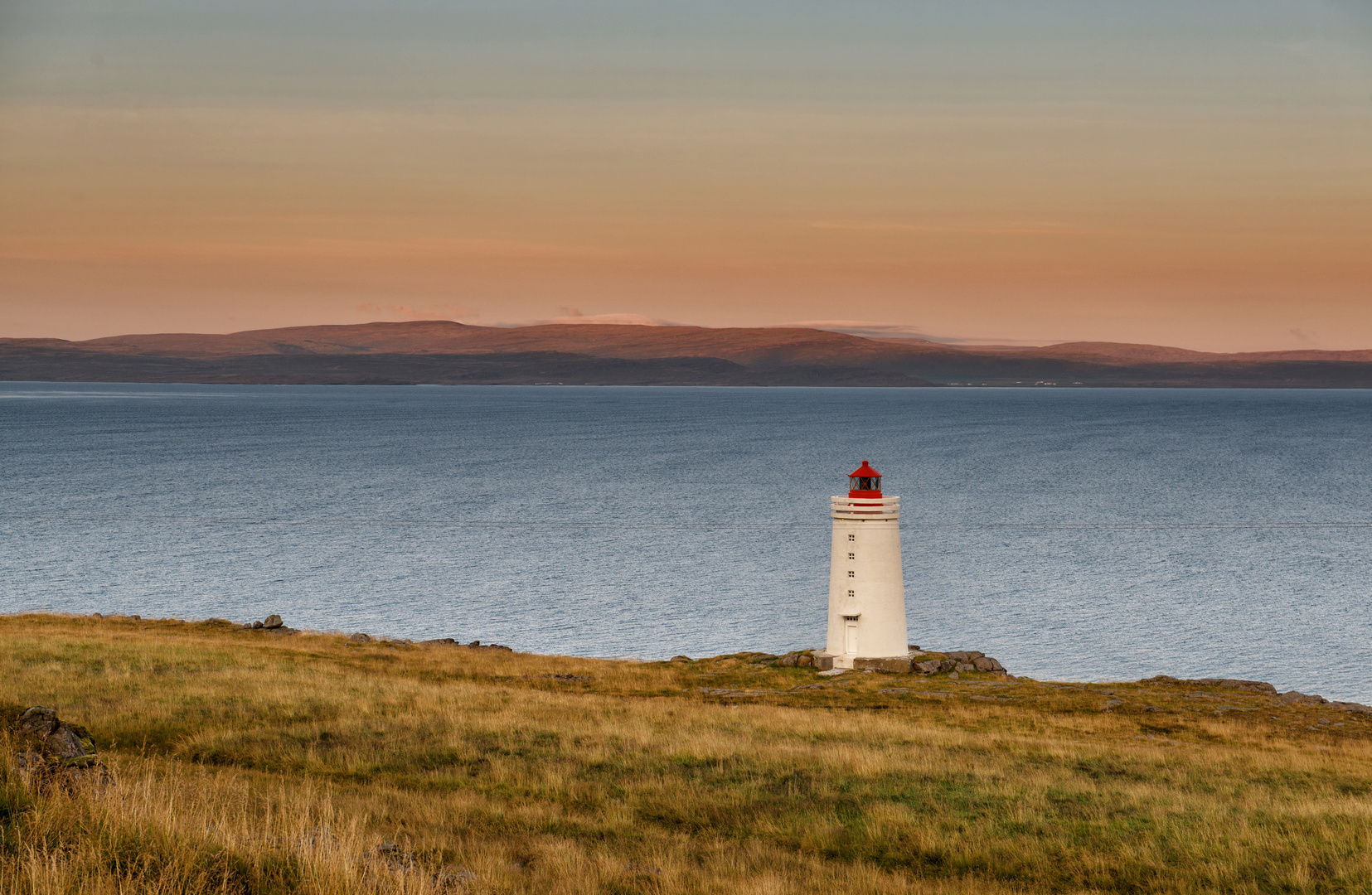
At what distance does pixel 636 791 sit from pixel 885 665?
21340 mm

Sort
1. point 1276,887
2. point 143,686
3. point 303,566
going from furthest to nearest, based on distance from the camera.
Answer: point 303,566 < point 143,686 < point 1276,887

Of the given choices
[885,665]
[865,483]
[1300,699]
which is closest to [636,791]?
[865,483]

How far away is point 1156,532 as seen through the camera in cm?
8362

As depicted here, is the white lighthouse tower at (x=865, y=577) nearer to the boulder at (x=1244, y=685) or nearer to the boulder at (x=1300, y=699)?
the boulder at (x=1244, y=685)

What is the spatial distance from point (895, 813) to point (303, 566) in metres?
59.5

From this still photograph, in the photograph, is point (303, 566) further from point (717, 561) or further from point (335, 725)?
point (335, 725)

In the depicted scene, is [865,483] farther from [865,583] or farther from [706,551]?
[706,551]

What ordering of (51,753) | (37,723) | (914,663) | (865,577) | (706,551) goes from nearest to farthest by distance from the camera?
(51,753), (37,723), (865,577), (914,663), (706,551)

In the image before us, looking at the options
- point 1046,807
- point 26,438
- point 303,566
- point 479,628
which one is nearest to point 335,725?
point 1046,807

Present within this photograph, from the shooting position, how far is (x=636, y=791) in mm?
15211

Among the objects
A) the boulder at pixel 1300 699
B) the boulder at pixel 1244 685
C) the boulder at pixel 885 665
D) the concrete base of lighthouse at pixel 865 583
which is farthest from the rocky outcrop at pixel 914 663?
the boulder at pixel 1300 699

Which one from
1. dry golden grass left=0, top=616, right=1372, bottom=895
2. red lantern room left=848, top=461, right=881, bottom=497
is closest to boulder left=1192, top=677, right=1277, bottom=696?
dry golden grass left=0, top=616, right=1372, bottom=895

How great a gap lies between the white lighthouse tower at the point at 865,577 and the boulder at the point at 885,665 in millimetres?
142

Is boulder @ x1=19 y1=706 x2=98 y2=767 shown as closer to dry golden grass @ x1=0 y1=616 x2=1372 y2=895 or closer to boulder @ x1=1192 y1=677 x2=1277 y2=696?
dry golden grass @ x1=0 y1=616 x2=1372 y2=895
